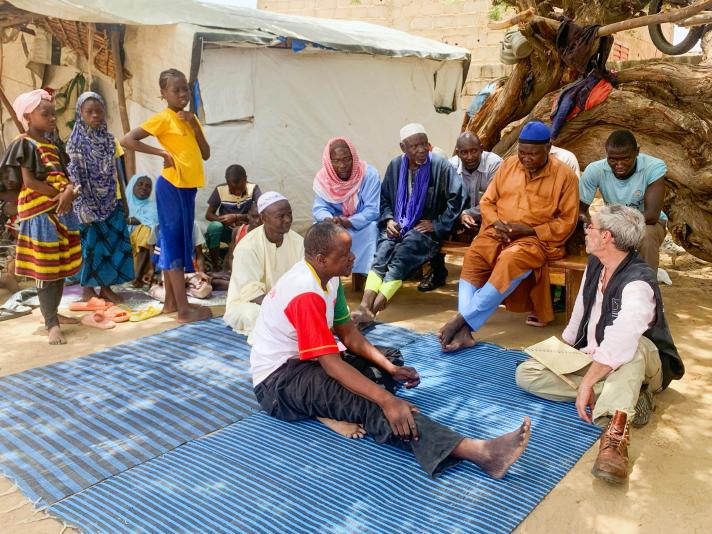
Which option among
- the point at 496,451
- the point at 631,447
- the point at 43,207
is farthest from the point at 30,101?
the point at 631,447

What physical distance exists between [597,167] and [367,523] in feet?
11.8

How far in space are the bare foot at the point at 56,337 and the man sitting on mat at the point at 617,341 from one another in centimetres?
331

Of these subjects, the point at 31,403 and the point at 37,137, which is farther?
the point at 37,137

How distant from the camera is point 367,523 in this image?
8.21 ft

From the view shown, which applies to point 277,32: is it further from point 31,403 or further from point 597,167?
point 31,403

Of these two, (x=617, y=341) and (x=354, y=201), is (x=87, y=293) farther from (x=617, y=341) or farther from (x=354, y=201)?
(x=617, y=341)

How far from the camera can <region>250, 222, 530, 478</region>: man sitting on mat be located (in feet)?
9.06

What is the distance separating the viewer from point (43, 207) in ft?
15.0

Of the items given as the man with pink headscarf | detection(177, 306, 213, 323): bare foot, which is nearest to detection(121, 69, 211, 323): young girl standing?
detection(177, 306, 213, 323): bare foot

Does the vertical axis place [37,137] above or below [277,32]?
below

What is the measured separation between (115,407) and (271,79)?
14.4ft

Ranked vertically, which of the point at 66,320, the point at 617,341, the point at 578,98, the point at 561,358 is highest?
the point at 578,98

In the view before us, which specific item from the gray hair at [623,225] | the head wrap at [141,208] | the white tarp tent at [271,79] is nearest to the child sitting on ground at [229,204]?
the white tarp tent at [271,79]

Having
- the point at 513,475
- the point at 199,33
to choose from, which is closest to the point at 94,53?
the point at 199,33
